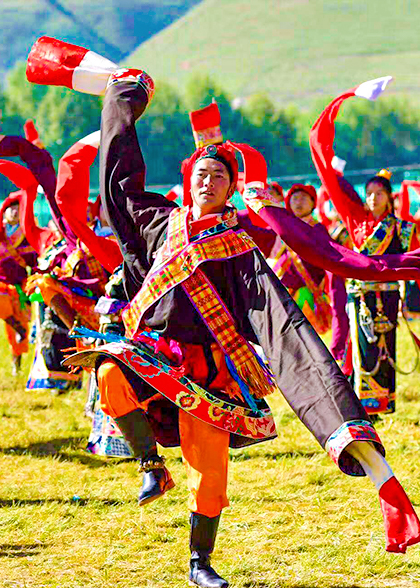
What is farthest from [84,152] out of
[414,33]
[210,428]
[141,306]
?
[414,33]

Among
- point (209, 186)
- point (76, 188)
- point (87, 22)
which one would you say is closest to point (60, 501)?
point (76, 188)

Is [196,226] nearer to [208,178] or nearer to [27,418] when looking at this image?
[208,178]

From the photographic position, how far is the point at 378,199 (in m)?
6.59

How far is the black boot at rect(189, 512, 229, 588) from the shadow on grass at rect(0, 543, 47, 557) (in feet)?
3.01

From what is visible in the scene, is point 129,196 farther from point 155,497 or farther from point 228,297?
point 155,497

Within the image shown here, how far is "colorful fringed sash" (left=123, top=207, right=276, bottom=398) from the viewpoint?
3641mm

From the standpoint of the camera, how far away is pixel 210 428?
12.0 ft

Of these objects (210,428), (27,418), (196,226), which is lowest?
(27,418)

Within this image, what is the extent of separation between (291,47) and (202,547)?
134 meters

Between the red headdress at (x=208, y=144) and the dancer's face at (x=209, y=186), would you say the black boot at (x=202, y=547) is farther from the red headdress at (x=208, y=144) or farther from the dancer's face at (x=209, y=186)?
the red headdress at (x=208, y=144)

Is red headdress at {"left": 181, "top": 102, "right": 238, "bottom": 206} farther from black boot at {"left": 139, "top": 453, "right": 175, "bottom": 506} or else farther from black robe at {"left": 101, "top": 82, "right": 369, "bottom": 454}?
black boot at {"left": 139, "top": 453, "right": 175, "bottom": 506}

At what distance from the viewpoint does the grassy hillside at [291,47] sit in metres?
120

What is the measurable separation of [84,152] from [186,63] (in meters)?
134

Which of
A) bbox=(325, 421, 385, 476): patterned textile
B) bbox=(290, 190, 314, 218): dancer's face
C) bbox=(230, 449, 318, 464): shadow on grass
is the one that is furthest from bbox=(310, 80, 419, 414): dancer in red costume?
bbox=(325, 421, 385, 476): patterned textile
